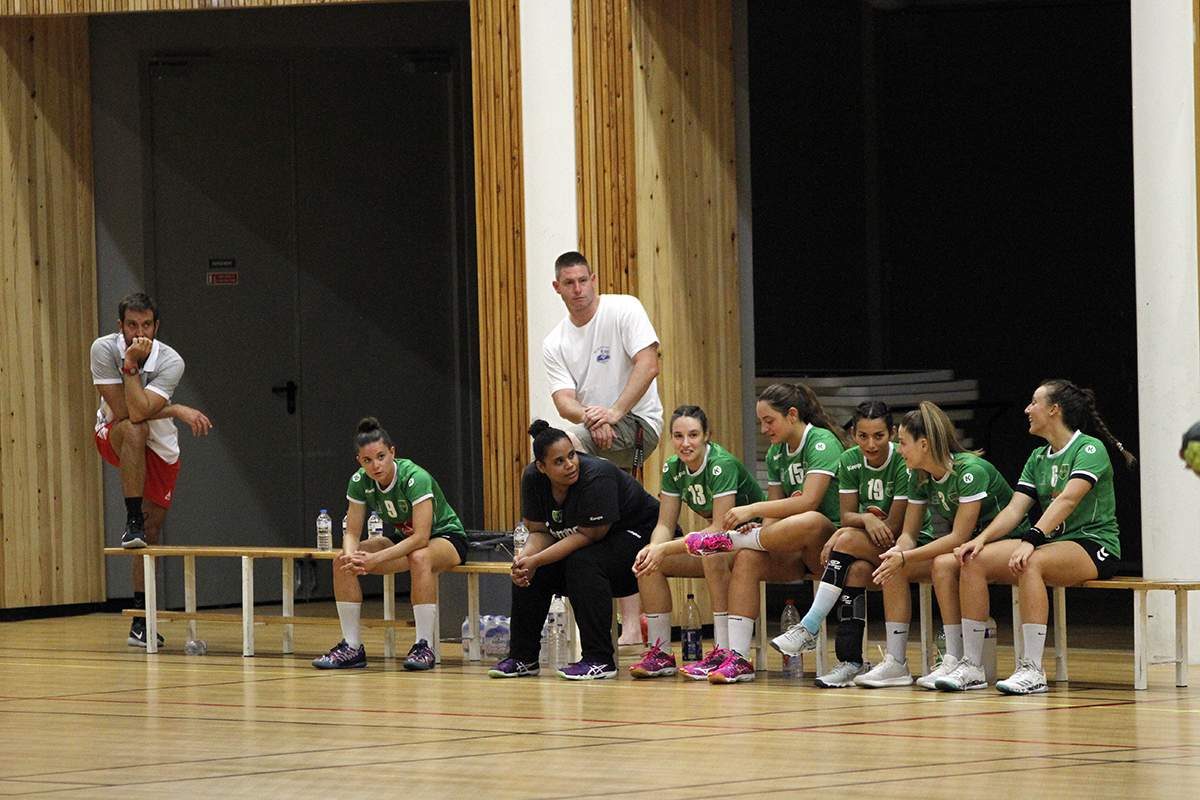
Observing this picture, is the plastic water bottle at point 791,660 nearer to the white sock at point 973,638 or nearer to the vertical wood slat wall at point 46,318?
the white sock at point 973,638

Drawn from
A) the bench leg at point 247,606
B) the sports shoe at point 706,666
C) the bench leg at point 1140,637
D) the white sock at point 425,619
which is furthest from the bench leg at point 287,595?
the bench leg at point 1140,637

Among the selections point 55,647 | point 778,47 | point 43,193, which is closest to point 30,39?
point 43,193

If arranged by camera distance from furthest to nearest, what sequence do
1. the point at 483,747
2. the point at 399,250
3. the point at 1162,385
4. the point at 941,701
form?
the point at 399,250 < the point at 1162,385 < the point at 941,701 < the point at 483,747

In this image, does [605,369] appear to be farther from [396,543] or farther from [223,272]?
[223,272]

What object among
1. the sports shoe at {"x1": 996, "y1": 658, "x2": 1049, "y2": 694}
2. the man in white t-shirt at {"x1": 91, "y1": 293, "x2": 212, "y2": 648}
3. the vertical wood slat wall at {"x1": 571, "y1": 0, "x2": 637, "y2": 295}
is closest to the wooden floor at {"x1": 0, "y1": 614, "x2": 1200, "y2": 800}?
the sports shoe at {"x1": 996, "y1": 658, "x2": 1049, "y2": 694}

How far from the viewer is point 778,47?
13.1 meters

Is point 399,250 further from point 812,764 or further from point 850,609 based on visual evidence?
point 812,764

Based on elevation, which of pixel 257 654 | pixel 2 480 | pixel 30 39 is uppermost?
pixel 30 39

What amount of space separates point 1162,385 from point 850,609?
1.62 m

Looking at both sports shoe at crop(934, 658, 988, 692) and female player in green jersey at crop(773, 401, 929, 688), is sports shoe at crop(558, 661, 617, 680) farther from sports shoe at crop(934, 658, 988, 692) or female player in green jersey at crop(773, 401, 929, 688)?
sports shoe at crop(934, 658, 988, 692)

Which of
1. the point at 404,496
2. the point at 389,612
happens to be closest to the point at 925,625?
the point at 404,496

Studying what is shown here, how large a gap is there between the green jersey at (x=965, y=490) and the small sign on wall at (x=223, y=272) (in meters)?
5.11

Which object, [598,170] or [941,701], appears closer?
[941,701]

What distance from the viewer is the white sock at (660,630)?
26.6 ft
